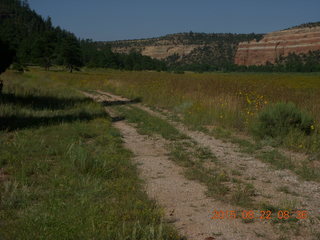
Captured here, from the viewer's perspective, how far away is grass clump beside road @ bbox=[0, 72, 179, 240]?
3127 millimetres

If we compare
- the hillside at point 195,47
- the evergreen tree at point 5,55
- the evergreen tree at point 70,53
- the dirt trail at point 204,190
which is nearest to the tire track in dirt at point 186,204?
the dirt trail at point 204,190

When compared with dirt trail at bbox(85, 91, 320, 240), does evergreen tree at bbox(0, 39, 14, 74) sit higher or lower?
higher

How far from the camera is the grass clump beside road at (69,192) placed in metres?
3.13

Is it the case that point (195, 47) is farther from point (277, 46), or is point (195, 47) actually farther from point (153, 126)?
point (153, 126)

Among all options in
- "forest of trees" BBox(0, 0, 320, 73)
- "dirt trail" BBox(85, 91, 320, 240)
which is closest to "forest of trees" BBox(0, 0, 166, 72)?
"forest of trees" BBox(0, 0, 320, 73)

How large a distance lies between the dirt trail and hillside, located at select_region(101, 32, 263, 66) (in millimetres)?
127132

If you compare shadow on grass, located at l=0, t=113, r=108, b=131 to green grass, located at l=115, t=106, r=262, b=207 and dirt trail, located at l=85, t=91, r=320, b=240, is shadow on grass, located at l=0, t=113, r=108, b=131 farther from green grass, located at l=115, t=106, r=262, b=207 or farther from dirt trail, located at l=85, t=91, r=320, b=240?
dirt trail, located at l=85, t=91, r=320, b=240

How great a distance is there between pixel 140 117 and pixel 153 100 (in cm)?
500

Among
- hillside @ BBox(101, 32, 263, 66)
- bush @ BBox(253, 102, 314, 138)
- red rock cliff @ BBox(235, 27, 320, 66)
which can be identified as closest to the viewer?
bush @ BBox(253, 102, 314, 138)

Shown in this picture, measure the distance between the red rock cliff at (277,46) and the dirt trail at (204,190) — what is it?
Result: 422 ft

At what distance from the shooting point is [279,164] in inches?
239

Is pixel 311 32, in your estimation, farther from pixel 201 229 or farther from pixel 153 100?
pixel 201 229

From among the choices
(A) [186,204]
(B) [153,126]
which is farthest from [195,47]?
(A) [186,204]
